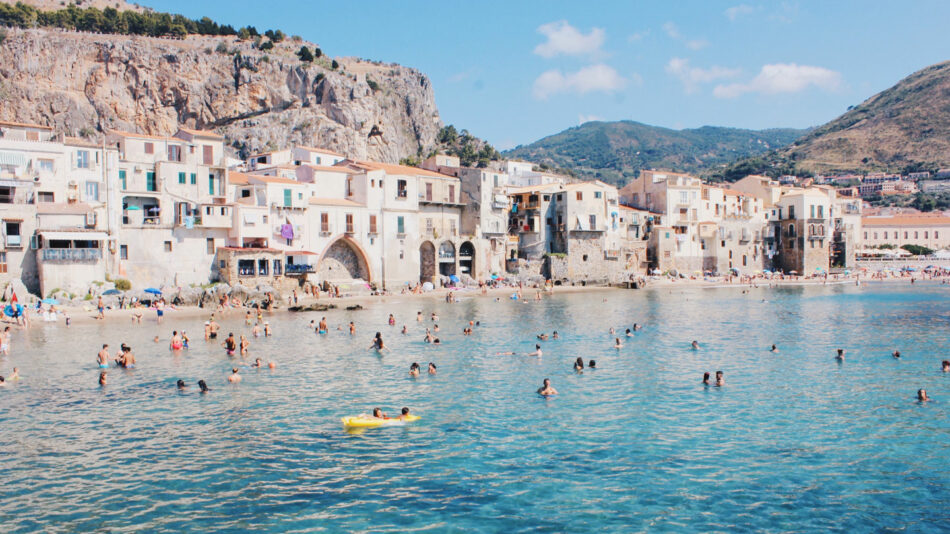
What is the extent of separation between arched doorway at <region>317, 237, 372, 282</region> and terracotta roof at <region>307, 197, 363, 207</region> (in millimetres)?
2981

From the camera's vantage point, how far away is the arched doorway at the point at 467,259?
69.8 m

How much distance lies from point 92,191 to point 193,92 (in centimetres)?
5402

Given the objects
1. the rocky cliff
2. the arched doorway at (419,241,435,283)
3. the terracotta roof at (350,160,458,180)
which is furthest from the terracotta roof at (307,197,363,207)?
the rocky cliff

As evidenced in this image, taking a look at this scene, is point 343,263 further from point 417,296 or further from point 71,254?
point 71,254

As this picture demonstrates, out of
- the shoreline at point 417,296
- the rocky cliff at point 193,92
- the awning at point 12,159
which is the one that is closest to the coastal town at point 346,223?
the awning at point 12,159

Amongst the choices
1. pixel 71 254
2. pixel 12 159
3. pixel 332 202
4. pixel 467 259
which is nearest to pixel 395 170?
pixel 332 202

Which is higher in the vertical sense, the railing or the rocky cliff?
the rocky cliff

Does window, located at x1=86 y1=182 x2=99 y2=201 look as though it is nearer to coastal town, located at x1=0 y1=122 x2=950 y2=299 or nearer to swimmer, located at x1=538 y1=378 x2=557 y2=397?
coastal town, located at x1=0 y1=122 x2=950 y2=299

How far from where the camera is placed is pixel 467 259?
70188 mm

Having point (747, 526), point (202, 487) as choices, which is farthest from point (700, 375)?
point (202, 487)

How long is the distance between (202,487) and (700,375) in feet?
63.5

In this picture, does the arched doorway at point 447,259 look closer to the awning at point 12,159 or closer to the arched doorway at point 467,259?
the arched doorway at point 467,259

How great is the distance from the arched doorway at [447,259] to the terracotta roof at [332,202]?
1028 cm

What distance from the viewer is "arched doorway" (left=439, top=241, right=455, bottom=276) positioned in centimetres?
6712
